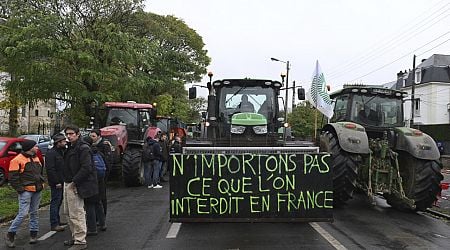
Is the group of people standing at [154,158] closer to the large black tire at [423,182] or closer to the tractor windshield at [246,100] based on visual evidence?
the tractor windshield at [246,100]

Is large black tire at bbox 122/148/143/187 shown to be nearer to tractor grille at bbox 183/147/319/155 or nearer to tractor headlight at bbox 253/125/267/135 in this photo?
tractor headlight at bbox 253/125/267/135

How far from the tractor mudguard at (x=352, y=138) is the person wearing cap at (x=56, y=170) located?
5.73 metres

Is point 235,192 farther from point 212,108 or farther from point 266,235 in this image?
point 212,108

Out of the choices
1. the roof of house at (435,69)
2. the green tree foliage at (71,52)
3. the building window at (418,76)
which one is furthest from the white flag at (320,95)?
the building window at (418,76)

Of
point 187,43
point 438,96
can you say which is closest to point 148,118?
point 187,43

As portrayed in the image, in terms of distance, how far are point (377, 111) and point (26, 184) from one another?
831 centimetres

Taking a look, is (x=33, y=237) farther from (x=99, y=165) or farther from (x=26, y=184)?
(x=99, y=165)

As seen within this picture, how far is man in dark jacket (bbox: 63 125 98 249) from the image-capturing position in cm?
791

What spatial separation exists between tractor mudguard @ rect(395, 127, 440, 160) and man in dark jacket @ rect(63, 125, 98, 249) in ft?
22.0

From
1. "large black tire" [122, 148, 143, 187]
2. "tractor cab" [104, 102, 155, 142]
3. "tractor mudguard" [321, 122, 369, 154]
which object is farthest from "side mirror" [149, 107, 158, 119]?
"tractor mudguard" [321, 122, 369, 154]

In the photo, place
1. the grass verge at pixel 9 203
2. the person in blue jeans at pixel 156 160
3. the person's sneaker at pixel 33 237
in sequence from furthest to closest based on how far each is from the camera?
the person in blue jeans at pixel 156 160 < the grass verge at pixel 9 203 < the person's sneaker at pixel 33 237

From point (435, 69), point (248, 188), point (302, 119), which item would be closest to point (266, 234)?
point (248, 188)

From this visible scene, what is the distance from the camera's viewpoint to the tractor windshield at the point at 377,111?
12.6 metres

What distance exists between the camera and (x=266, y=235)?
28.5ft
